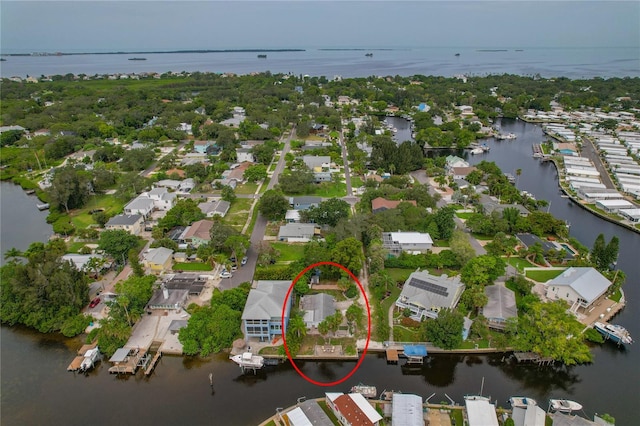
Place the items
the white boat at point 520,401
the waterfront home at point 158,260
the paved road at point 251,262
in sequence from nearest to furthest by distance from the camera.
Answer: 1. the white boat at point 520,401
2. the paved road at point 251,262
3. the waterfront home at point 158,260

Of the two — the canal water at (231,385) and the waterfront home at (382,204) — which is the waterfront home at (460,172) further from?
the canal water at (231,385)

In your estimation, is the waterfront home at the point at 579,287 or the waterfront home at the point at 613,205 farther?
the waterfront home at the point at 613,205

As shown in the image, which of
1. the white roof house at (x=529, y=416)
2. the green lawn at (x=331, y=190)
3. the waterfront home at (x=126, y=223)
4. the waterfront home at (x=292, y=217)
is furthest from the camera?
the green lawn at (x=331, y=190)

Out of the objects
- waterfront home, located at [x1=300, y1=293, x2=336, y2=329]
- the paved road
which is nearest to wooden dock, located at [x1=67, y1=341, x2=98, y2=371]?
the paved road

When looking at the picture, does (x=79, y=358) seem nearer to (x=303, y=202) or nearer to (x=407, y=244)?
(x=303, y=202)

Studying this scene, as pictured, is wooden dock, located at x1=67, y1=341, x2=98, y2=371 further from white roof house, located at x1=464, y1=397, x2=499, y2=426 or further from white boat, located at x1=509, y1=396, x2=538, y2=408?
white boat, located at x1=509, y1=396, x2=538, y2=408

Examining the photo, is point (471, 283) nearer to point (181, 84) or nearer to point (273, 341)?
point (273, 341)

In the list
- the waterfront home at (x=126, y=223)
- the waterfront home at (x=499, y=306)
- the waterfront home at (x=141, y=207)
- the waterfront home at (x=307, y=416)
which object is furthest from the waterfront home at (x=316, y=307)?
the waterfront home at (x=141, y=207)
